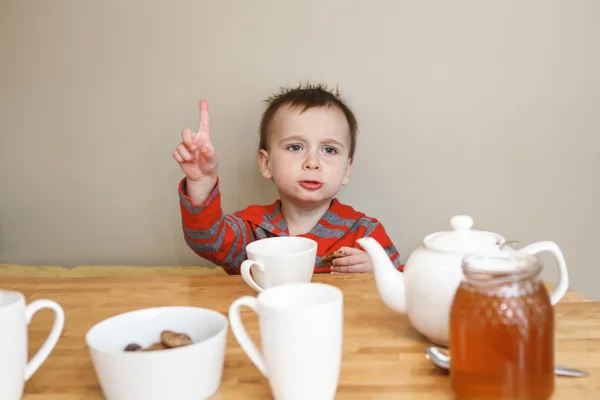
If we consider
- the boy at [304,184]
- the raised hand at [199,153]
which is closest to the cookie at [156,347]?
the raised hand at [199,153]

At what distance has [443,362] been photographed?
63 cm

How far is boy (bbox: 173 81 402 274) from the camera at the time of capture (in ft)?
4.67

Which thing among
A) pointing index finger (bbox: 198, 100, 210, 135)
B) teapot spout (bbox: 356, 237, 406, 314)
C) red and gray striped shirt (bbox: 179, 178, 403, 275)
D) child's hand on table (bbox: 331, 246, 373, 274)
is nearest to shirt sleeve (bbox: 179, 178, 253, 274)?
red and gray striped shirt (bbox: 179, 178, 403, 275)

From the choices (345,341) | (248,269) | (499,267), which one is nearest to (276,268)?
(248,269)

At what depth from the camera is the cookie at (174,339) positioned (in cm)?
61

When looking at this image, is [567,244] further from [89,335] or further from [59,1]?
[59,1]

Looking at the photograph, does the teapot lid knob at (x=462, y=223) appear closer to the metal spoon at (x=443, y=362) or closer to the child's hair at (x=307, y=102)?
the metal spoon at (x=443, y=362)

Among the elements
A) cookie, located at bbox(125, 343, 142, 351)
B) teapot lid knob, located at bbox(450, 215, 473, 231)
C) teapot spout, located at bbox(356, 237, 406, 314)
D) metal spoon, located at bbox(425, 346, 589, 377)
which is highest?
teapot lid knob, located at bbox(450, 215, 473, 231)

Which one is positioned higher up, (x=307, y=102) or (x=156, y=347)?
(x=307, y=102)

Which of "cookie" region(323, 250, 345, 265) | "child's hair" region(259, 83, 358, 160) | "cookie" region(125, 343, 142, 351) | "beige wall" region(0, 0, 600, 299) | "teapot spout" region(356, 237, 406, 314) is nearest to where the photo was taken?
"cookie" region(125, 343, 142, 351)

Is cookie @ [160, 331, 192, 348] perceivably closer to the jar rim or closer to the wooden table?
the wooden table

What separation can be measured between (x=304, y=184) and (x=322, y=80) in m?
0.39

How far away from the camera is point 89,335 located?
605mm

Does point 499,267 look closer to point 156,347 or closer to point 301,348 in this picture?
point 301,348
